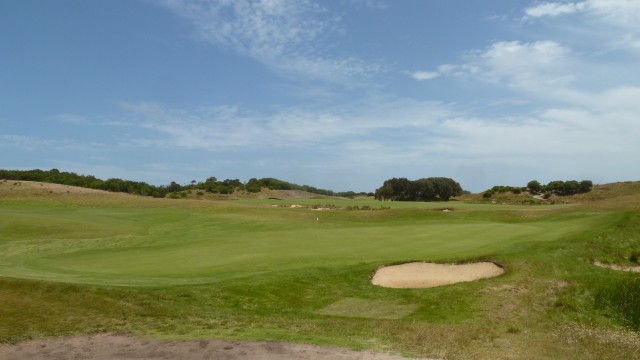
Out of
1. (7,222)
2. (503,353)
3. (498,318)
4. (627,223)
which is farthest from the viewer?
(7,222)

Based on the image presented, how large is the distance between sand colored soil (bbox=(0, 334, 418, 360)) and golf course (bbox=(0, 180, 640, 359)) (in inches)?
13.1

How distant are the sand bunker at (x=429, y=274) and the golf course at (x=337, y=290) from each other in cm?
39

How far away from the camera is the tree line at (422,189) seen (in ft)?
379

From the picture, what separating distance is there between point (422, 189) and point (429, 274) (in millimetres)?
97699

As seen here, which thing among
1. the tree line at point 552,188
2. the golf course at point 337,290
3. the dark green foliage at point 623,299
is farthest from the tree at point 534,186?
the dark green foliage at point 623,299

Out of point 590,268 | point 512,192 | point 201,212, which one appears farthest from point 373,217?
point 512,192

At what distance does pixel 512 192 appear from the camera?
100688mm

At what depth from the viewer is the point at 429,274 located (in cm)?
2023

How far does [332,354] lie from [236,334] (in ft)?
8.58

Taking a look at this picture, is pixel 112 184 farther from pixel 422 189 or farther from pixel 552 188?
pixel 552 188

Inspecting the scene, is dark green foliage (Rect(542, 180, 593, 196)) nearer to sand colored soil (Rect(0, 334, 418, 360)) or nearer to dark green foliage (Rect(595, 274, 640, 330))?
dark green foliage (Rect(595, 274, 640, 330))

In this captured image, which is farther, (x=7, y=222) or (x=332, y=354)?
(x=7, y=222)

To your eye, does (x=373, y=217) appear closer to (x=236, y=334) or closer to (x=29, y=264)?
(x=29, y=264)

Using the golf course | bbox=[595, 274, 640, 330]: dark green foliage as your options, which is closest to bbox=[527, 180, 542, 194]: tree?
the golf course
